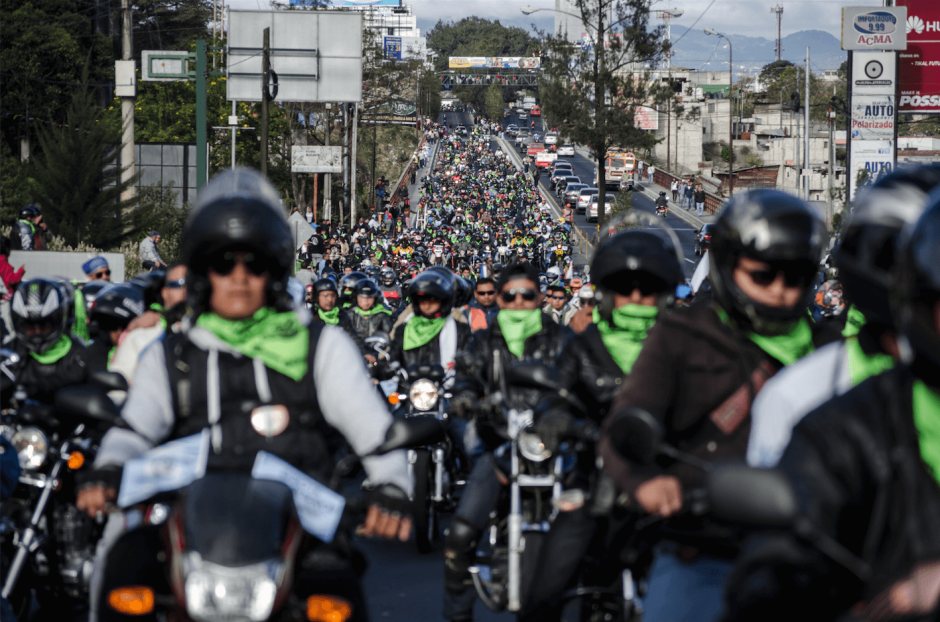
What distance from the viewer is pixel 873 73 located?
49500 millimetres

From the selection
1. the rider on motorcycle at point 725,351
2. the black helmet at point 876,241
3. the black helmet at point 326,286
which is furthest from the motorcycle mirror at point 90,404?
the black helmet at point 326,286

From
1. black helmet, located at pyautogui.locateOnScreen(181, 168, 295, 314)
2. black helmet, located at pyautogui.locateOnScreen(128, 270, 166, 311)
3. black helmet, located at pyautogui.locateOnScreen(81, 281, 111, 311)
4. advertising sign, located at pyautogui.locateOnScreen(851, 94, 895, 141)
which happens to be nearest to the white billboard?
advertising sign, located at pyautogui.locateOnScreen(851, 94, 895, 141)

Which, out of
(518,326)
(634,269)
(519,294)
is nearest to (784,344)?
(634,269)

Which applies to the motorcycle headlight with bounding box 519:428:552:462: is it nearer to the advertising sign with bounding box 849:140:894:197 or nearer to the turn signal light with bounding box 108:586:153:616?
the turn signal light with bounding box 108:586:153:616

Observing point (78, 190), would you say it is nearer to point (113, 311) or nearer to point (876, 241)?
point (113, 311)

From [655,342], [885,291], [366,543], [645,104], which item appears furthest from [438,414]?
[645,104]

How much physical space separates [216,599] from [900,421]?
1593mm

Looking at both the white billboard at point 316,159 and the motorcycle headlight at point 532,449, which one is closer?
the motorcycle headlight at point 532,449

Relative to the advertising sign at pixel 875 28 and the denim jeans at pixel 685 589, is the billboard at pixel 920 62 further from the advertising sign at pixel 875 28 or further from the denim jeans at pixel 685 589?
the denim jeans at pixel 685 589

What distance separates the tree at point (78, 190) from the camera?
28250 mm

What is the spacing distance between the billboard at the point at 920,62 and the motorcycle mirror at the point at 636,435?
52768 millimetres

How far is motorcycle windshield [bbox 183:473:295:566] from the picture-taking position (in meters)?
2.99

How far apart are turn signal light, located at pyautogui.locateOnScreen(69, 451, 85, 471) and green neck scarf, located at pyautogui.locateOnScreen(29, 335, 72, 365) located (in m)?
1.33

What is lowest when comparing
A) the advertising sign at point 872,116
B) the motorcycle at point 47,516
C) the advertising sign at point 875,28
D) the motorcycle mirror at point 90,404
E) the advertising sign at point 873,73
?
the motorcycle at point 47,516
